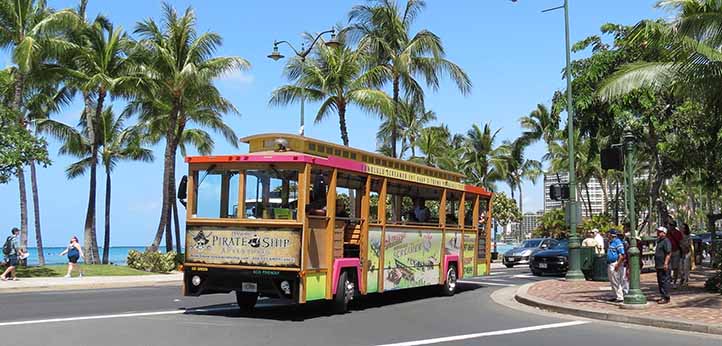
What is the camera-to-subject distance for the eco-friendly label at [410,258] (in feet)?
49.0

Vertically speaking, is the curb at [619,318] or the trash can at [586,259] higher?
the trash can at [586,259]

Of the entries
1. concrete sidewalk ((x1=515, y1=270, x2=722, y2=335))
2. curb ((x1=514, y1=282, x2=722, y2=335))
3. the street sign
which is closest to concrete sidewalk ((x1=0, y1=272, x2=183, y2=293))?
concrete sidewalk ((x1=515, y1=270, x2=722, y2=335))

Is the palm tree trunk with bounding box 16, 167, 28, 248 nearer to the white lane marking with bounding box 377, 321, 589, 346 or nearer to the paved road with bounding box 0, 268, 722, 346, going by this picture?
the paved road with bounding box 0, 268, 722, 346

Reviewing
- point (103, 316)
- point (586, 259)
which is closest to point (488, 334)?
point (103, 316)

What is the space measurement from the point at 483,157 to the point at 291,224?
147 feet

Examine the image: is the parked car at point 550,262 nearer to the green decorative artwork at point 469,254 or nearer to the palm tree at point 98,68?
the green decorative artwork at point 469,254

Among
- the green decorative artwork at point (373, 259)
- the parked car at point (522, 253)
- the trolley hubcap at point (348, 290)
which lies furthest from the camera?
the parked car at point (522, 253)

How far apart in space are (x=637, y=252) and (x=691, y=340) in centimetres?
343

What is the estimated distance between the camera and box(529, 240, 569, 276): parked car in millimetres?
27172

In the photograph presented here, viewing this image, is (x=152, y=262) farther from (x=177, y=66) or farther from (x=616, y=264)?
(x=616, y=264)

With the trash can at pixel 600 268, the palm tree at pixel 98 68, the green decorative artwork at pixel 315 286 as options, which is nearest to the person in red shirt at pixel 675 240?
the trash can at pixel 600 268

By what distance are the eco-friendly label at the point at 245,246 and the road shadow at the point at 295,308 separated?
1.06 metres

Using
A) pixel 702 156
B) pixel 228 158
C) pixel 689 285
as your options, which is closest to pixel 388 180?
pixel 228 158

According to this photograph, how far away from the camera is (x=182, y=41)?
29781 millimetres
